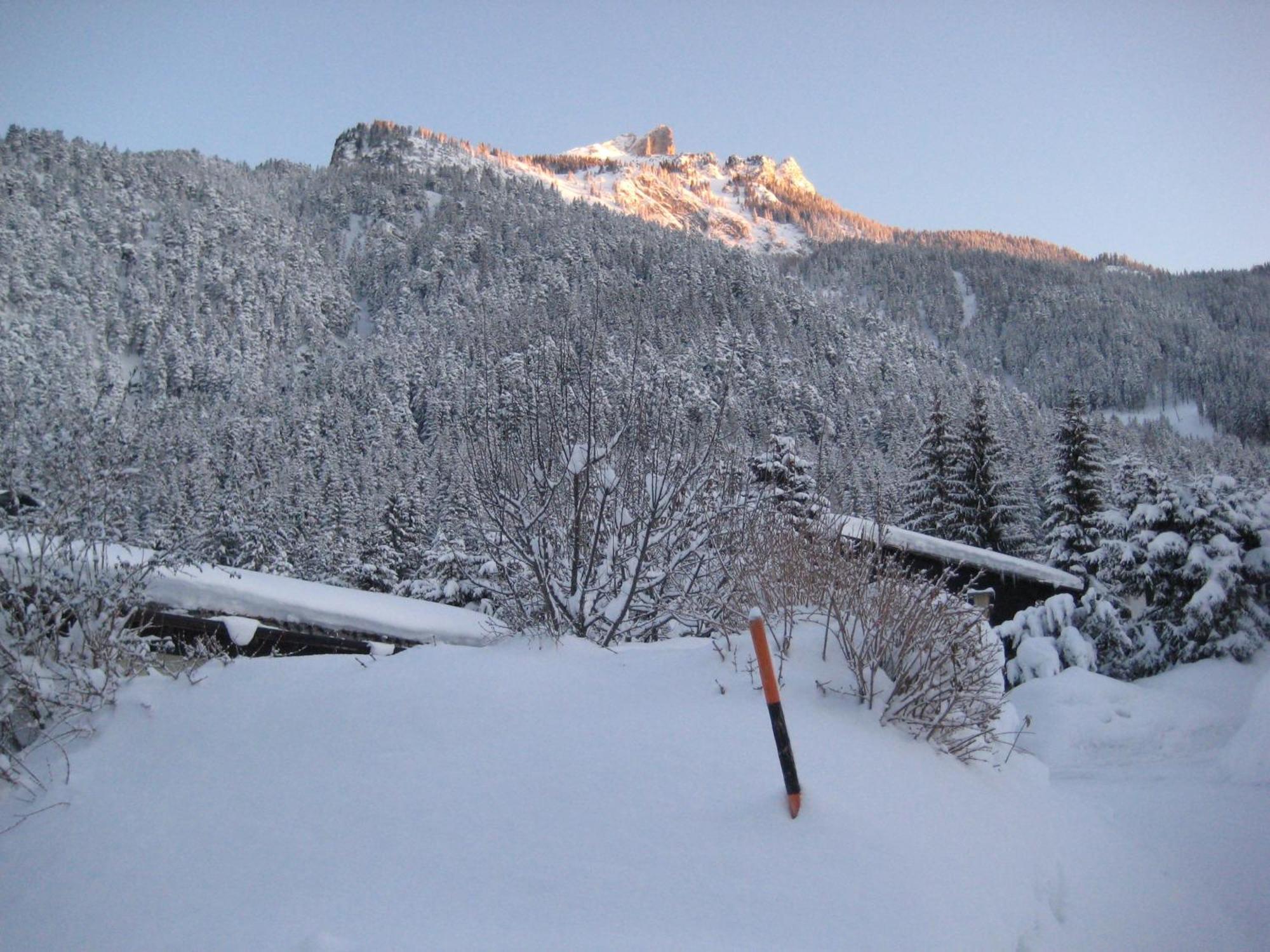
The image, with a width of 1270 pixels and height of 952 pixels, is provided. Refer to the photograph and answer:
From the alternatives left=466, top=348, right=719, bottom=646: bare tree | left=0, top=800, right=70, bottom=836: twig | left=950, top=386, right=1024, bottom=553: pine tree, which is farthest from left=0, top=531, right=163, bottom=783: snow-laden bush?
left=950, top=386, right=1024, bottom=553: pine tree

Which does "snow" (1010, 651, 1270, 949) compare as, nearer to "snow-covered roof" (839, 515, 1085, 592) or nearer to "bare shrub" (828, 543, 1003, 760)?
"bare shrub" (828, 543, 1003, 760)

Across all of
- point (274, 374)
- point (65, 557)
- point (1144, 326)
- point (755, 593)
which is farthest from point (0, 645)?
point (1144, 326)

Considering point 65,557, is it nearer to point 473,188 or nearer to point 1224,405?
point 1224,405

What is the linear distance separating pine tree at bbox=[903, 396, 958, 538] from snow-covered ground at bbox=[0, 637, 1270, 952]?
1941 centimetres

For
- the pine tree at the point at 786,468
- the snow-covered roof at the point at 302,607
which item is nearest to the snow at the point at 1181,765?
the snow-covered roof at the point at 302,607

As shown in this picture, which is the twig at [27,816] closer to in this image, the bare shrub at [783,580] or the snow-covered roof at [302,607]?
the snow-covered roof at [302,607]

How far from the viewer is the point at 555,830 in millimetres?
3133

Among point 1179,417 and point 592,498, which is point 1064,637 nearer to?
point 592,498

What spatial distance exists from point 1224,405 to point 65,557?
131m

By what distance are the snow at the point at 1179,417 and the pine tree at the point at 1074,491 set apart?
9094 cm

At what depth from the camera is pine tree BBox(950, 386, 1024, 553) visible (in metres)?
23.7

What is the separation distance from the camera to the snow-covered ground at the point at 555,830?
278cm

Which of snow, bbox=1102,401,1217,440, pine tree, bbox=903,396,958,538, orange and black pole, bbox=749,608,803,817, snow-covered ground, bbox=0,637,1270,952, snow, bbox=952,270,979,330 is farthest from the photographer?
snow, bbox=952,270,979,330

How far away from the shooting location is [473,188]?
167m
